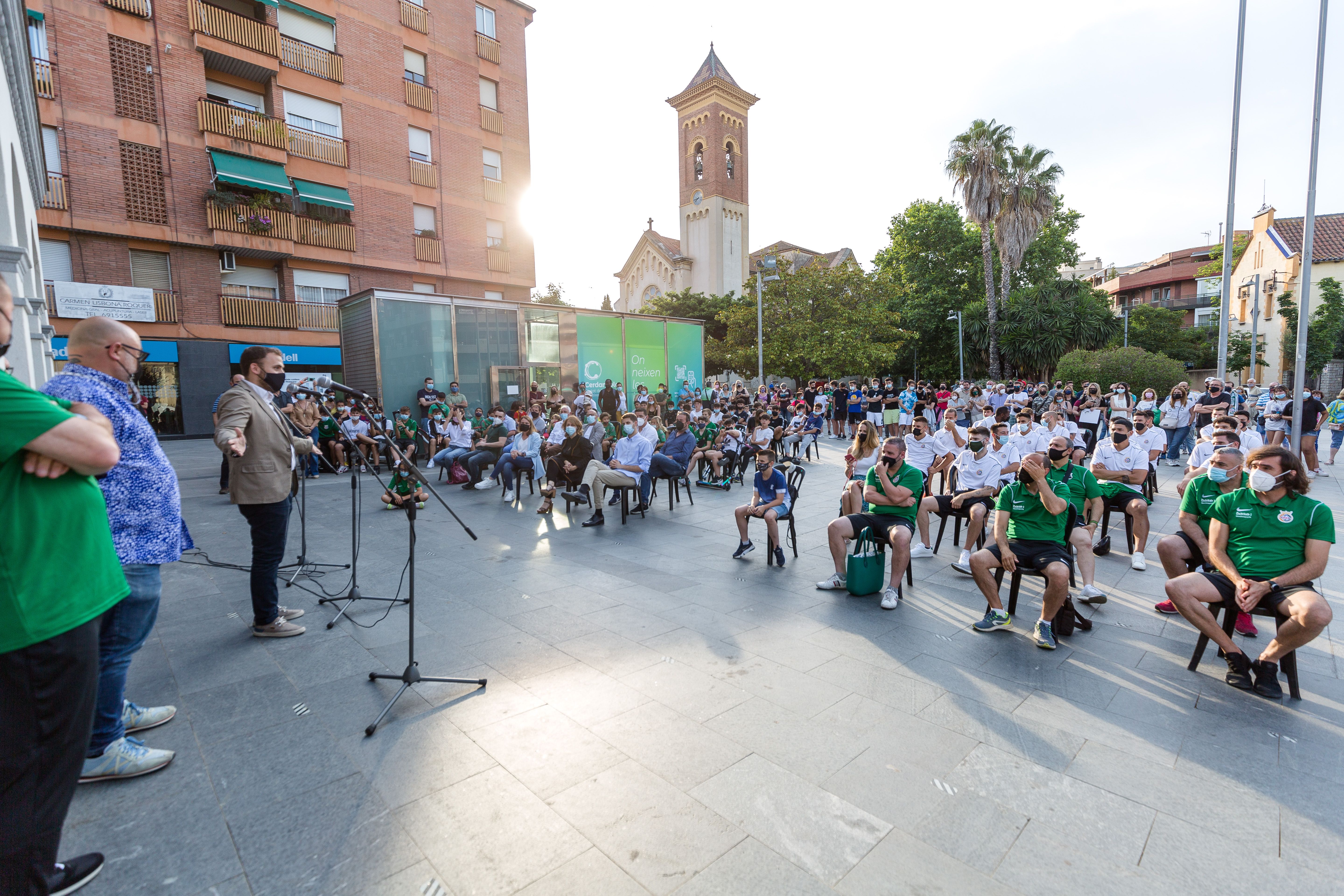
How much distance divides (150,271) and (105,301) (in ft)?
5.21

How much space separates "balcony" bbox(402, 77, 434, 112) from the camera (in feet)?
76.1

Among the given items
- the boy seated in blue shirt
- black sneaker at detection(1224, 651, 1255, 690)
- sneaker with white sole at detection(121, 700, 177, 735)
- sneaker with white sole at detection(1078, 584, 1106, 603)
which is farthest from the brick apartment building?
black sneaker at detection(1224, 651, 1255, 690)

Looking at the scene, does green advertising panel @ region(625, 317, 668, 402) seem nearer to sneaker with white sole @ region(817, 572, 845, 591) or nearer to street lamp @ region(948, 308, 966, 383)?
sneaker with white sole @ region(817, 572, 845, 591)

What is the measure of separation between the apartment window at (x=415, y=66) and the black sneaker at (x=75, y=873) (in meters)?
27.1

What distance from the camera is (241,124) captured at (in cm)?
1938

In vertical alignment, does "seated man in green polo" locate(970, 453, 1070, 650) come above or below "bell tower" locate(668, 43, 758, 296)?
below

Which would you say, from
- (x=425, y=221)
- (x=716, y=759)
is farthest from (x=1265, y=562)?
(x=425, y=221)

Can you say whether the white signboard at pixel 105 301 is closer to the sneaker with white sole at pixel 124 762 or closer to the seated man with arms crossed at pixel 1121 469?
the sneaker with white sole at pixel 124 762

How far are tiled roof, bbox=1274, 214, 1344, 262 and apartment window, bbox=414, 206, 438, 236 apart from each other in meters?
45.0

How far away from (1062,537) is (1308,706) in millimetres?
1528

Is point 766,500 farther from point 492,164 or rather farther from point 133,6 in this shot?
point 492,164

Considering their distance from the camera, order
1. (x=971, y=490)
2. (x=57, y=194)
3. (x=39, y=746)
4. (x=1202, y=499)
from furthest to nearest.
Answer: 1. (x=57, y=194)
2. (x=971, y=490)
3. (x=1202, y=499)
4. (x=39, y=746)

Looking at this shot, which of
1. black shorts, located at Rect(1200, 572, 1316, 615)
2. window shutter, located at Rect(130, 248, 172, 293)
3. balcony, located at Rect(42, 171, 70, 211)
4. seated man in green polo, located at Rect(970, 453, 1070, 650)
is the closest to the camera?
black shorts, located at Rect(1200, 572, 1316, 615)

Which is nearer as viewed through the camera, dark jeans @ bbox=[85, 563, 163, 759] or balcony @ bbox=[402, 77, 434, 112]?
dark jeans @ bbox=[85, 563, 163, 759]
